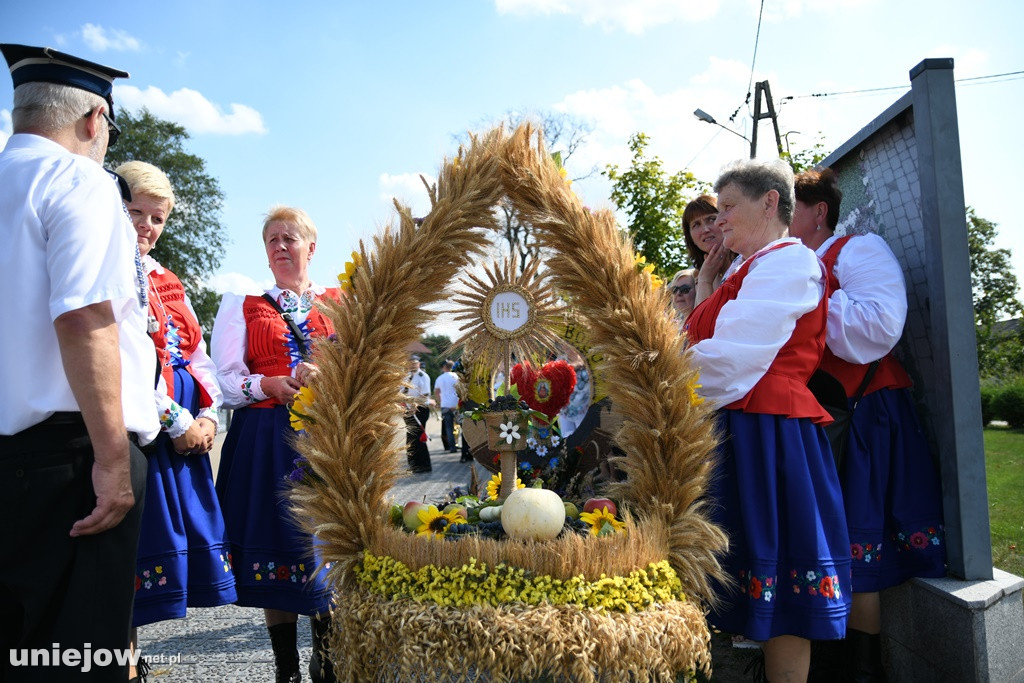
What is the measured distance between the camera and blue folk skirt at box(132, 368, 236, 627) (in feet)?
8.69

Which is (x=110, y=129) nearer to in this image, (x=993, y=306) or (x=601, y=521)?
(x=601, y=521)

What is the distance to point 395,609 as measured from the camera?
178 cm

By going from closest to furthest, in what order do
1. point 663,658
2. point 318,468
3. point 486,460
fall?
point 663,658, point 318,468, point 486,460

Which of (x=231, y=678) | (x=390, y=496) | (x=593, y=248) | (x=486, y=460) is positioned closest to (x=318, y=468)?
(x=390, y=496)

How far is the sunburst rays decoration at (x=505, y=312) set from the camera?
86.0 inches

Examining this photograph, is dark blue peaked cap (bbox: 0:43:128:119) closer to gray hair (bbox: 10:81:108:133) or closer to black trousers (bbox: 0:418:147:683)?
gray hair (bbox: 10:81:108:133)

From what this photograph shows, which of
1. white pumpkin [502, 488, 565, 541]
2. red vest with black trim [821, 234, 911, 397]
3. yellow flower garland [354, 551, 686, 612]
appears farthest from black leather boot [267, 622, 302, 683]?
red vest with black trim [821, 234, 911, 397]

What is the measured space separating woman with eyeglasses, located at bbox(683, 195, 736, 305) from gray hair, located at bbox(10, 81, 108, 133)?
2.48 m

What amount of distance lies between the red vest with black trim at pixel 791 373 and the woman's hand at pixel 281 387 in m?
1.62

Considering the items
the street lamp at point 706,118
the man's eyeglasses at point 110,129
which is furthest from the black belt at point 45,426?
the street lamp at point 706,118

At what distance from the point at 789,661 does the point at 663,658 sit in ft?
2.65

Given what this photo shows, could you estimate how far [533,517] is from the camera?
1.89 metres

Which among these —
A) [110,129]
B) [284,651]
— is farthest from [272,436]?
[110,129]

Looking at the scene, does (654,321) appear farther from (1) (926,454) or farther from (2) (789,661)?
(1) (926,454)
